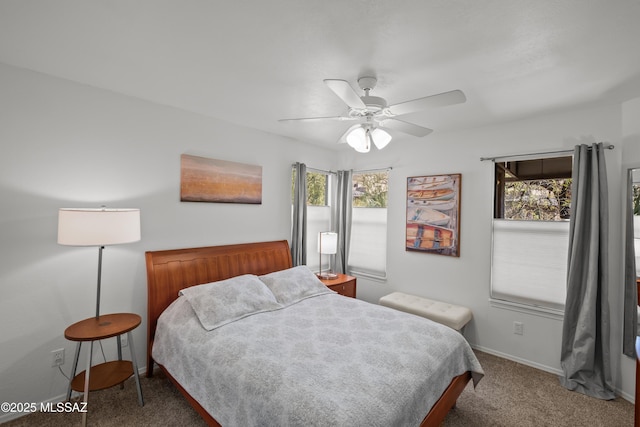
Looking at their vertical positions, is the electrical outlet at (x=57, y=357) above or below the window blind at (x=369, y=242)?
below

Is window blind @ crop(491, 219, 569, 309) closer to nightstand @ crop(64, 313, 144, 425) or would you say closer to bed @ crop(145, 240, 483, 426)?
bed @ crop(145, 240, 483, 426)

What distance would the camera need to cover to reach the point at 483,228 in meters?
3.36

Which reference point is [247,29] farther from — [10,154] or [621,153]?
[621,153]

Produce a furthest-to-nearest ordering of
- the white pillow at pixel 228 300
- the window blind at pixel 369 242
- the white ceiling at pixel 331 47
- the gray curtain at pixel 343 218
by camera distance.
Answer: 1. the gray curtain at pixel 343 218
2. the window blind at pixel 369 242
3. the white pillow at pixel 228 300
4. the white ceiling at pixel 331 47

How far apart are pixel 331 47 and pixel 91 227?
2.01 m

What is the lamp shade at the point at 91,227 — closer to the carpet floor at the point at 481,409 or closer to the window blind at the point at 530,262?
the carpet floor at the point at 481,409

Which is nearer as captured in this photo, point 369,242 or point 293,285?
point 293,285

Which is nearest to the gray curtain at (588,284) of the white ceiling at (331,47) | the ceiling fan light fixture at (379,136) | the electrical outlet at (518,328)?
the electrical outlet at (518,328)

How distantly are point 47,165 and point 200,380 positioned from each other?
202 centimetres

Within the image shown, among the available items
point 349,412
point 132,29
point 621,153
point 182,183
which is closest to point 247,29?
point 132,29

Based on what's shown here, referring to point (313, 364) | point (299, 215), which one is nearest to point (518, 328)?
point (313, 364)

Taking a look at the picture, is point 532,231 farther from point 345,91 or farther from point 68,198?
point 68,198

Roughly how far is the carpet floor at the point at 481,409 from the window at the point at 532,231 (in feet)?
2.80

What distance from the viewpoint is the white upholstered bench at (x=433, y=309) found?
311 centimetres
